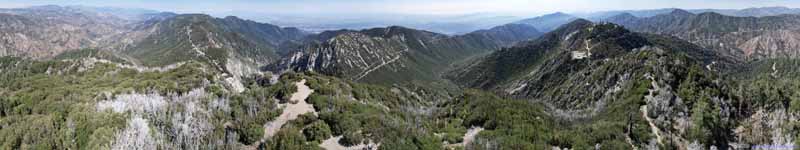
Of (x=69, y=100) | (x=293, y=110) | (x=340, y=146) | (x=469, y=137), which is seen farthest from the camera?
(x=69, y=100)

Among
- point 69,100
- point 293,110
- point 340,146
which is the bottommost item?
point 340,146

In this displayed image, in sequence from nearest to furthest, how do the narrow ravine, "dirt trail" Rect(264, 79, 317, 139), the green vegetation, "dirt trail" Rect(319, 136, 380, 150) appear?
"dirt trail" Rect(319, 136, 380, 150)
the green vegetation
the narrow ravine
"dirt trail" Rect(264, 79, 317, 139)

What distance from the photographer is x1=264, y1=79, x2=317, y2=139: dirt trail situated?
95.7 m

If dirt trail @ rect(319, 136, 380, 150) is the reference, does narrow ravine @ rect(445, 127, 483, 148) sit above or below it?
below

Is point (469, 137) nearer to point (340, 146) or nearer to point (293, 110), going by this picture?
point (340, 146)

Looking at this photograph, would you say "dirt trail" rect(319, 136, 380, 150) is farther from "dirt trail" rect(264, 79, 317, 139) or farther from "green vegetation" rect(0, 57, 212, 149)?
"green vegetation" rect(0, 57, 212, 149)

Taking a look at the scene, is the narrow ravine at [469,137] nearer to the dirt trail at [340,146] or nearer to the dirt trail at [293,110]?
the dirt trail at [340,146]

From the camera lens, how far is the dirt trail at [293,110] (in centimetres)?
9568

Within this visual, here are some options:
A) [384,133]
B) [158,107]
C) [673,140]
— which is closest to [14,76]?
[158,107]

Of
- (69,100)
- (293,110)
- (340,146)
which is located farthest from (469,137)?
(69,100)

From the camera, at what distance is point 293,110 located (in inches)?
4198

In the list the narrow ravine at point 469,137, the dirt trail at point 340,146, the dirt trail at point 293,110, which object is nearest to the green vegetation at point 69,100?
the dirt trail at point 293,110

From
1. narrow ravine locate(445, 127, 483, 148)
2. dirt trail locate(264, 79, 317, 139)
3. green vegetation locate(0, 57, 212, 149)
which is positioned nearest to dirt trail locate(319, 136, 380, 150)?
dirt trail locate(264, 79, 317, 139)

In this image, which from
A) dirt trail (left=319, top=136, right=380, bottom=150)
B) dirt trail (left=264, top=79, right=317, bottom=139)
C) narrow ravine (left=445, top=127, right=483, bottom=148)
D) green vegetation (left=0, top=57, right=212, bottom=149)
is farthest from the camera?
dirt trail (left=264, top=79, right=317, bottom=139)
